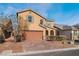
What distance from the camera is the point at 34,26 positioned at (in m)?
9.48

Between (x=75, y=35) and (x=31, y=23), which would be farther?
(x=31, y=23)

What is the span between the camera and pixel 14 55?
30.1 ft

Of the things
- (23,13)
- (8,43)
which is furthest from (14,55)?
(23,13)

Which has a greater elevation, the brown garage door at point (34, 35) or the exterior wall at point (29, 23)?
the exterior wall at point (29, 23)

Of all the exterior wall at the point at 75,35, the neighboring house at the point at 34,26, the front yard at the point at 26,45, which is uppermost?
the neighboring house at the point at 34,26

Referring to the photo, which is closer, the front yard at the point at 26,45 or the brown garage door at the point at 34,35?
the front yard at the point at 26,45

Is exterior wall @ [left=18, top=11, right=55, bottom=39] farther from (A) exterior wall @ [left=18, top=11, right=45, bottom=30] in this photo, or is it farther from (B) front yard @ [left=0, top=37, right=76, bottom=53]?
(B) front yard @ [left=0, top=37, right=76, bottom=53]

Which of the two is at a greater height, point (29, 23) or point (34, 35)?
point (29, 23)

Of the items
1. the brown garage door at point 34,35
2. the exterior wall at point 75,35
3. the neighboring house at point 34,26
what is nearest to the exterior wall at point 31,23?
the neighboring house at point 34,26

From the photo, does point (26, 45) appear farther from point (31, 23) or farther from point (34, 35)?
point (31, 23)

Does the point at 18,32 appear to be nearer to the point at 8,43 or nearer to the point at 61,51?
the point at 8,43

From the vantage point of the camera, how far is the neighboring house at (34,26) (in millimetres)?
9359

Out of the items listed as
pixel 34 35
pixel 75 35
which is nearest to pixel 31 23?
pixel 34 35

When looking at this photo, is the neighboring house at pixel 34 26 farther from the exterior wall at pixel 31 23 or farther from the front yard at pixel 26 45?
the front yard at pixel 26 45
